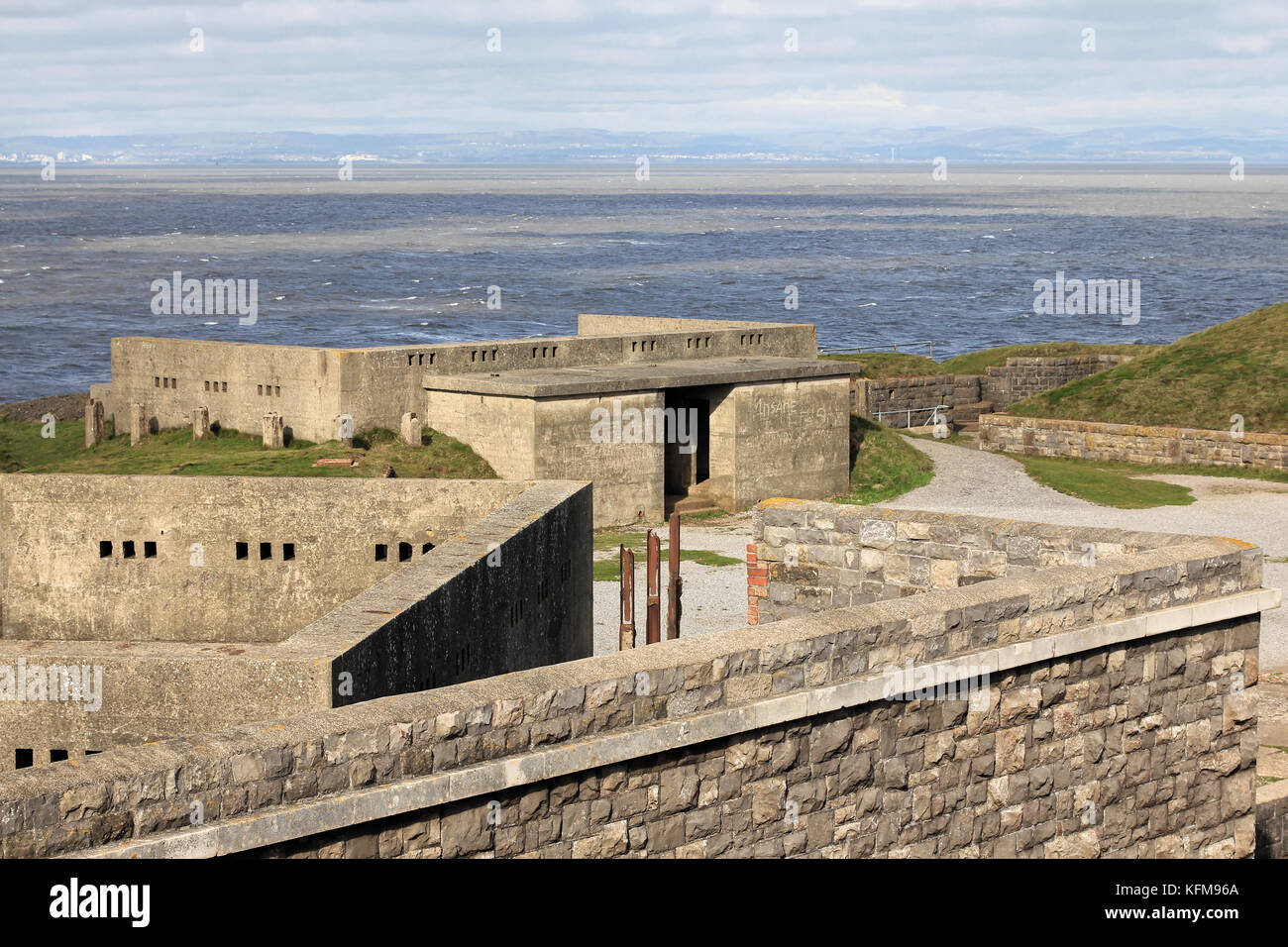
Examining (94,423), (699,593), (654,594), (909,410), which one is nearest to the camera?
(654,594)

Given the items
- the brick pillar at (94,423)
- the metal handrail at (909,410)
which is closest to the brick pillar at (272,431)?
the brick pillar at (94,423)

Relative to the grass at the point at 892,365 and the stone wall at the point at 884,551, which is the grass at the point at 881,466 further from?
the stone wall at the point at 884,551

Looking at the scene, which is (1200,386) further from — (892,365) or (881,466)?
(892,365)

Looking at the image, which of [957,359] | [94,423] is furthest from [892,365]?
[94,423]

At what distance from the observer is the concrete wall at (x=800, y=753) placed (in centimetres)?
732

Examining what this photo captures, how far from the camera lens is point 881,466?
1594 inches

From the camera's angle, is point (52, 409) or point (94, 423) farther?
point (52, 409)

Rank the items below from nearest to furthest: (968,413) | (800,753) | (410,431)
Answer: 1. (800,753)
2. (410,431)
3. (968,413)

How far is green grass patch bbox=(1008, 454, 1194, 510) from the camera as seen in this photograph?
3700cm

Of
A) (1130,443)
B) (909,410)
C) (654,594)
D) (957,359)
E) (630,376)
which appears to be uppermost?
(630,376)

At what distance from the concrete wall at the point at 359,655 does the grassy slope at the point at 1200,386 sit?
109 ft

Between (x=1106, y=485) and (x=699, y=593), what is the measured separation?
14568mm
